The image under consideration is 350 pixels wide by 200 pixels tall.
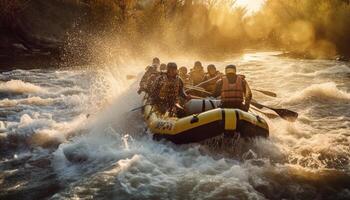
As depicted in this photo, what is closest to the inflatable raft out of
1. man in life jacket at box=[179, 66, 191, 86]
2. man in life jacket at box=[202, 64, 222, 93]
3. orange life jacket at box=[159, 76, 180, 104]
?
orange life jacket at box=[159, 76, 180, 104]

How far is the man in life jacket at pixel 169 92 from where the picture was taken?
30.8ft

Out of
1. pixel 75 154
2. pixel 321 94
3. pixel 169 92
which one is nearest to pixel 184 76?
pixel 169 92

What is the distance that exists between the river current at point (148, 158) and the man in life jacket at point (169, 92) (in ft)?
2.70

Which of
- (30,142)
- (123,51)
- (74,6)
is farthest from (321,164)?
(74,6)

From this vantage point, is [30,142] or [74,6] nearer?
[30,142]

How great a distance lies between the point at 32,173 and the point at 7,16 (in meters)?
21.6

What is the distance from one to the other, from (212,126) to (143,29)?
19.9 metres

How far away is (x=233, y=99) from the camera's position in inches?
335

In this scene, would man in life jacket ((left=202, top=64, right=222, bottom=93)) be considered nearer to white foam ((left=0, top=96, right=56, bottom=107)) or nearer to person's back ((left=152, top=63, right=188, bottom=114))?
person's back ((left=152, top=63, right=188, bottom=114))

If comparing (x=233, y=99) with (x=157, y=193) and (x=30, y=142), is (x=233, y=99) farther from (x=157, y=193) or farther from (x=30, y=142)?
(x=30, y=142)

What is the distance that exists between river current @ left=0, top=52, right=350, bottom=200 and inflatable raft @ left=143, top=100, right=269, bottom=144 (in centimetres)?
23

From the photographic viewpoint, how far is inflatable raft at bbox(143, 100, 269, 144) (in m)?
7.41

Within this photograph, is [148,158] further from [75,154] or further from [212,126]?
[75,154]

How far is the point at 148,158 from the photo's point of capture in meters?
7.42
